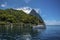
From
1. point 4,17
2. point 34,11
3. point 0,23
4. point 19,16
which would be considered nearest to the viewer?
point 0,23

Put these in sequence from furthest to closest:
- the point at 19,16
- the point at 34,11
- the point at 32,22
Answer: the point at 34,11 < the point at 19,16 < the point at 32,22

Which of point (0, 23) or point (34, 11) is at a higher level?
point (34, 11)

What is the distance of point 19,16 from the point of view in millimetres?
107812

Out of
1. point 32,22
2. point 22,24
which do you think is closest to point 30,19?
point 32,22

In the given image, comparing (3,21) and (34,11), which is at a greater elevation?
(34,11)

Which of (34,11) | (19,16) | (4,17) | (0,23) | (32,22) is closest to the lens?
Answer: (0,23)

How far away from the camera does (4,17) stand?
9412 centimetres

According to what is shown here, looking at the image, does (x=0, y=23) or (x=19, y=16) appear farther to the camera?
(x=19, y=16)

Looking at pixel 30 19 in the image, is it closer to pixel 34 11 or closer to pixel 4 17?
pixel 4 17

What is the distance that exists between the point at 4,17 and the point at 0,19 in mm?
2153

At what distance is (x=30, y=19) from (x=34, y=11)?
138 ft

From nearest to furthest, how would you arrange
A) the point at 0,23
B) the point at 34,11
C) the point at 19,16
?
the point at 0,23, the point at 19,16, the point at 34,11

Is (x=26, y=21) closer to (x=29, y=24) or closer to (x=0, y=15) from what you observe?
(x=29, y=24)

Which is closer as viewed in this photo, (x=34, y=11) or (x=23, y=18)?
(x=23, y=18)
